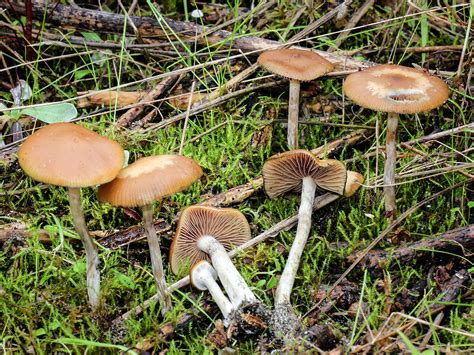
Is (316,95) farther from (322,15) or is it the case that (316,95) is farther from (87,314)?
(87,314)

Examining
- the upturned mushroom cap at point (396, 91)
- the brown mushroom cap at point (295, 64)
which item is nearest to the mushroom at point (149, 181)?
the upturned mushroom cap at point (396, 91)

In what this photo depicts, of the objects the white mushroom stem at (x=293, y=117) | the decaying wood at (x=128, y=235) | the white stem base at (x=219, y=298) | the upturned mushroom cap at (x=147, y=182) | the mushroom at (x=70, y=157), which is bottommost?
the white stem base at (x=219, y=298)

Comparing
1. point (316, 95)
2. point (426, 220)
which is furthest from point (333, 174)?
point (316, 95)

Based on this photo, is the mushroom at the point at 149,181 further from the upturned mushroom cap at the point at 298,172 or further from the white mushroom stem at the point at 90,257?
the upturned mushroom cap at the point at 298,172

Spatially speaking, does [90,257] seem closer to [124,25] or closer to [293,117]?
[293,117]

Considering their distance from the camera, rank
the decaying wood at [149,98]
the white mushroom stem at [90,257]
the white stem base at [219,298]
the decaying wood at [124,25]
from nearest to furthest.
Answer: the white mushroom stem at [90,257]
the white stem base at [219,298]
the decaying wood at [149,98]
the decaying wood at [124,25]

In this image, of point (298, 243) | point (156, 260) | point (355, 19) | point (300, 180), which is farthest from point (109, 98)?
point (355, 19)
